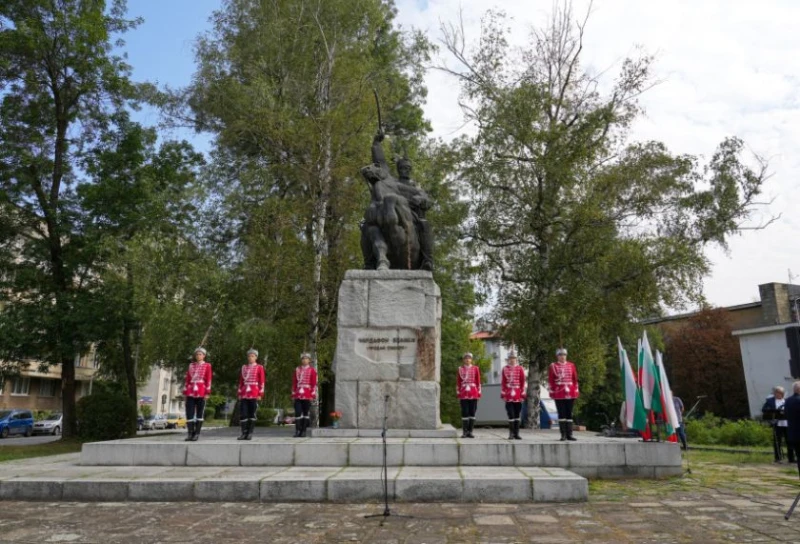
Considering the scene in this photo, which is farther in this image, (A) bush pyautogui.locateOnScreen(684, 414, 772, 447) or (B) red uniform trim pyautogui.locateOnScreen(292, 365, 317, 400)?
(A) bush pyautogui.locateOnScreen(684, 414, 772, 447)

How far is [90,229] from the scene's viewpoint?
2056cm

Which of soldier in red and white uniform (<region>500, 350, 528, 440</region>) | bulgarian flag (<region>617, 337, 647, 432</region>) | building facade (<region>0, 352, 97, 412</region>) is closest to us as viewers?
bulgarian flag (<region>617, 337, 647, 432</region>)

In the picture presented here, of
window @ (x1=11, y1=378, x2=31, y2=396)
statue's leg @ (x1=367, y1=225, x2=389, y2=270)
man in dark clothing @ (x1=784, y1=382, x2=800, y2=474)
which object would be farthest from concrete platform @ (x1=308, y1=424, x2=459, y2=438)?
window @ (x1=11, y1=378, x2=31, y2=396)

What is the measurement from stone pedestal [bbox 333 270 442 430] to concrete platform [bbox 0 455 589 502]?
2120mm

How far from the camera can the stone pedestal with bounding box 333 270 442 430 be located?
10305 millimetres

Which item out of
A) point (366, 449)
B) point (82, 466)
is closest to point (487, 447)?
point (366, 449)

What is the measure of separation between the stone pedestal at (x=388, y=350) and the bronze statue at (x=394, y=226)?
710 millimetres

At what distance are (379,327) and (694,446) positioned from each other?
12.5 m

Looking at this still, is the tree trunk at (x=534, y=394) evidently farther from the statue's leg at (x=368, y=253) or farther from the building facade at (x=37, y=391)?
the building facade at (x=37, y=391)

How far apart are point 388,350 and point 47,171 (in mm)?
17126

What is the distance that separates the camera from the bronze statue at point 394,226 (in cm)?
1175

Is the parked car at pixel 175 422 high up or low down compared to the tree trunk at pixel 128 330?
down

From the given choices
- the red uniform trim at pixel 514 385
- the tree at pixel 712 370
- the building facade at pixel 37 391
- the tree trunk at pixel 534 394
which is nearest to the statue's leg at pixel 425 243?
the red uniform trim at pixel 514 385

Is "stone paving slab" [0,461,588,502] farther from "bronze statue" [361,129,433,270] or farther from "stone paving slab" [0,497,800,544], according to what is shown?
"bronze statue" [361,129,433,270]
